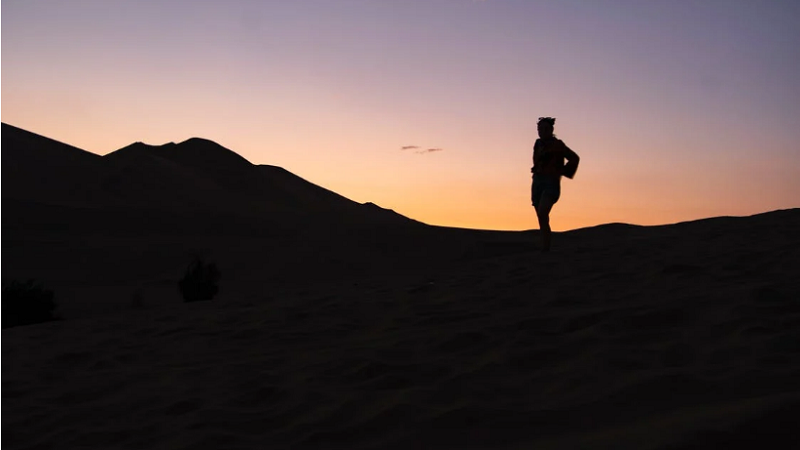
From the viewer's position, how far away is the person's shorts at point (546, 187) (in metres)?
9.13

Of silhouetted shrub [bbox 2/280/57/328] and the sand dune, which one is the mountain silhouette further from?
the sand dune

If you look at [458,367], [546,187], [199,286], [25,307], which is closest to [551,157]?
[546,187]

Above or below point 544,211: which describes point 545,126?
above

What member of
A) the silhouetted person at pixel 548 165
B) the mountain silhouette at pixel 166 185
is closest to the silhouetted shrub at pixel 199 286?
the silhouetted person at pixel 548 165

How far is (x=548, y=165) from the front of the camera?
29.6 ft

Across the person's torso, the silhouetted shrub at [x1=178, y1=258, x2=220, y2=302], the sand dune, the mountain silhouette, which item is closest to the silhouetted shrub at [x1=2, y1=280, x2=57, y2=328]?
the silhouetted shrub at [x1=178, y1=258, x2=220, y2=302]

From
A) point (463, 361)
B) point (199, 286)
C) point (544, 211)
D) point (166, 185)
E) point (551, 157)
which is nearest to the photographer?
point (463, 361)

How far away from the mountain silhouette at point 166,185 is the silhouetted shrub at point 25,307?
17046 millimetres

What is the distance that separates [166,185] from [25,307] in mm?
25425

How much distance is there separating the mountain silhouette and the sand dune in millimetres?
22587

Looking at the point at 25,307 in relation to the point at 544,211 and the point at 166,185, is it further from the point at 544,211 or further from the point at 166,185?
the point at 166,185

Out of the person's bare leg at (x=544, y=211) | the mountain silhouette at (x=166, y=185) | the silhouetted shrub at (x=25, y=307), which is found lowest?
the silhouetted shrub at (x=25, y=307)

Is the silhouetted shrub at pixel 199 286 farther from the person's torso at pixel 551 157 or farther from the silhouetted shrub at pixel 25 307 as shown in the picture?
the person's torso at pixel 551 157

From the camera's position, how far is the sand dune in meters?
3.52
